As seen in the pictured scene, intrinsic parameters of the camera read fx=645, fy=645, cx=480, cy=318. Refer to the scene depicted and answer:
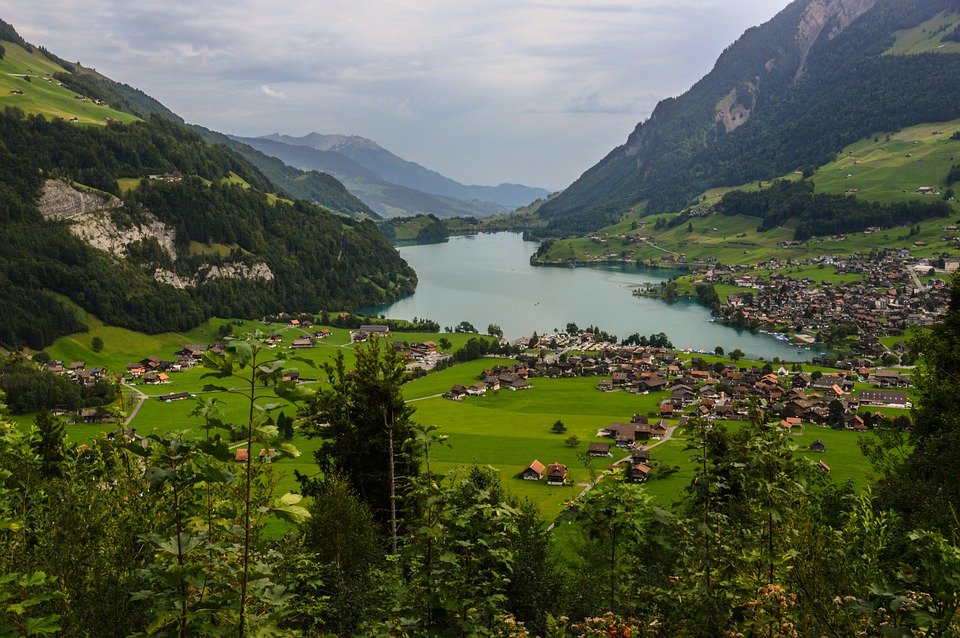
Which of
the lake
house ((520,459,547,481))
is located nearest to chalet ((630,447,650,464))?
house ((520,459,547,481))

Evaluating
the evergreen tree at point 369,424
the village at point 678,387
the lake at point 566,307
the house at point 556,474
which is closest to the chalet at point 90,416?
the village at point 678,387

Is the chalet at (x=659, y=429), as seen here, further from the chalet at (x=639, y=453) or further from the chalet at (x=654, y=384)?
the chalet at (x=654, y=384)

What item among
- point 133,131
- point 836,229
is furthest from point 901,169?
point 133,131

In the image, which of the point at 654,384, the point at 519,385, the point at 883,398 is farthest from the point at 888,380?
the point at 519,385

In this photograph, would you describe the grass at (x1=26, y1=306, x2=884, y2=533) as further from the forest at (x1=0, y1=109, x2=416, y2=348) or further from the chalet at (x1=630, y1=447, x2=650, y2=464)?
the forest at (x1=0, y1=109, x2=416, y2=348)

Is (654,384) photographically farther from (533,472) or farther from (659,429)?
(533,472)

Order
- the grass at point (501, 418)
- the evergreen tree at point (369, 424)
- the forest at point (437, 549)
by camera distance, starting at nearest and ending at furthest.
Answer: the forest at point (437, 549)
the evergreen tree at point (369, 424)
the grass at point (501, 418)
